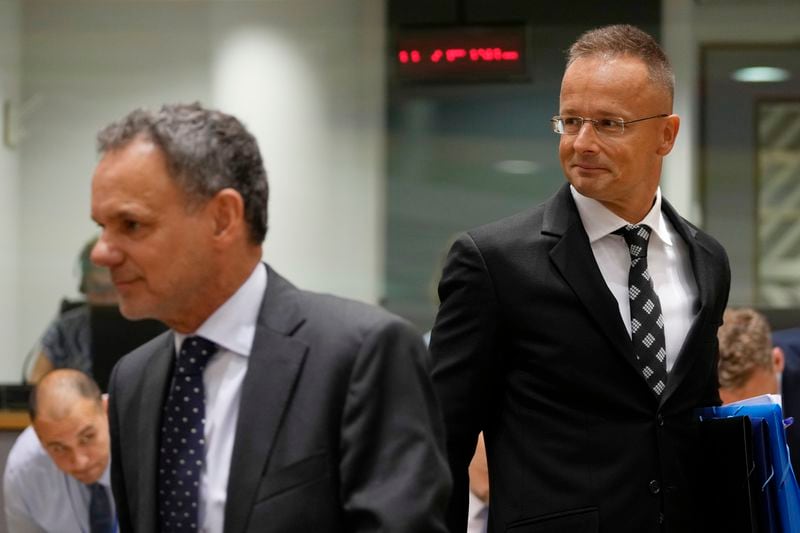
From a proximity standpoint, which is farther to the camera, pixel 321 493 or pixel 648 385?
pixel 648 385

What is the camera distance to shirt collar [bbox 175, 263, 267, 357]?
5.54 feet

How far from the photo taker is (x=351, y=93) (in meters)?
6.16

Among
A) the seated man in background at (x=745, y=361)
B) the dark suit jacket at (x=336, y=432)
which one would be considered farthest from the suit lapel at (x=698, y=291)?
the seated man in background at (x=745, y=361)

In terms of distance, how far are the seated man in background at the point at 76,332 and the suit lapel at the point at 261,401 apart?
3570 mm

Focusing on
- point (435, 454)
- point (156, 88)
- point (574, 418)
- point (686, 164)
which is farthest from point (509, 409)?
point (156, 88)

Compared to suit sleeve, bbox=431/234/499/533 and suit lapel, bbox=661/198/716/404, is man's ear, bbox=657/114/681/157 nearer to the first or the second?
suit lapel, bbox=661/198/716/404

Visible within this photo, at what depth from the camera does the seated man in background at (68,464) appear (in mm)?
3961

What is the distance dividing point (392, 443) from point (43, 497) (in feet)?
8.80

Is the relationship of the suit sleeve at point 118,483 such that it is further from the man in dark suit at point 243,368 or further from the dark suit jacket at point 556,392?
the dark suit jacket at point 556,392

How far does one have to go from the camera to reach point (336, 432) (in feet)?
5.36

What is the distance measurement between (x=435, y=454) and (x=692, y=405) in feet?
2.48

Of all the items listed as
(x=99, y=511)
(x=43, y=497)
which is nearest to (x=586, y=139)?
(x=99, y=511)

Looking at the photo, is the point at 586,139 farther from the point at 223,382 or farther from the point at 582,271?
the point at 223,382

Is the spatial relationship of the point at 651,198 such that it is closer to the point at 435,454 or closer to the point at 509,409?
the point at 509,409
